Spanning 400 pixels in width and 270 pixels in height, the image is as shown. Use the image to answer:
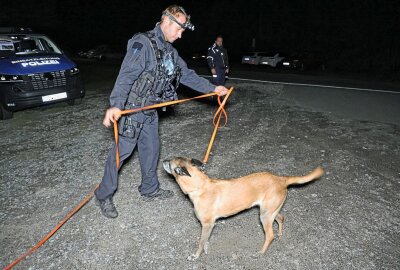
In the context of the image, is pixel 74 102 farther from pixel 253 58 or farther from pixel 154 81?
pixel 253 58

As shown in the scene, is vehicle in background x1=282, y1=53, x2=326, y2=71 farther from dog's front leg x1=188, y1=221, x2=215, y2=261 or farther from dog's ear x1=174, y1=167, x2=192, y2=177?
dog's ear x1=174, y1=167, x2=192, y2=177

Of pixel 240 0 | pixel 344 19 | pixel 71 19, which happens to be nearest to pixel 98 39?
pixel 71 19

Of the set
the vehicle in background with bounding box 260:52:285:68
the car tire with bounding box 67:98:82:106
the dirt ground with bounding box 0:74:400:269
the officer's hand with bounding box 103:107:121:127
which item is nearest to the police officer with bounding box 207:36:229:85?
the dirt ground with bounding box 0:74:400:269

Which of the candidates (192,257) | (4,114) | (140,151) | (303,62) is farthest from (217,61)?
(303,62)

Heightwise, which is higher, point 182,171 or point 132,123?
point 132,123

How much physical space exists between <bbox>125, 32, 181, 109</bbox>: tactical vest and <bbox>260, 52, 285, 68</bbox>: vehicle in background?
17.2 m

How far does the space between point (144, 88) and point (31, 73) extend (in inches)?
202

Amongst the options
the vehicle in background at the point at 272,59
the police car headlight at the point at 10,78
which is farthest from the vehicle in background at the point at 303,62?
the police car headlight at the point at 10,78

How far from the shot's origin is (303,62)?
19.0m

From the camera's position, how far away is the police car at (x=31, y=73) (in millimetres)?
6906

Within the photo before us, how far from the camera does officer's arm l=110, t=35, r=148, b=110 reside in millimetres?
3031

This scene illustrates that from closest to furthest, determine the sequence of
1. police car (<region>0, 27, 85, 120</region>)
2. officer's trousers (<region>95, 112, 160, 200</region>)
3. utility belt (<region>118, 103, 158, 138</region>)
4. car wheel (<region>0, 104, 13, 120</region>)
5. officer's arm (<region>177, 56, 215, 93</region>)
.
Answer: utility belt (<region>118, 103, 158, 138</region>)
officer's trousers (<region>95, 112, 160, 200</region>)
officer's arm (<region>177, 56, 215, 93</region>)
police car (<region>0, 27, 85, 120</region>)
car wheel (<region>0, 104, 13, 120</region>)

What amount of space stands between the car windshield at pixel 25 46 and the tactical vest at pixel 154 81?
6.06 metres

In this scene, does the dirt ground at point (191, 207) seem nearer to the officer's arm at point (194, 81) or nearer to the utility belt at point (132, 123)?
the utility belt at point (132, 123)
